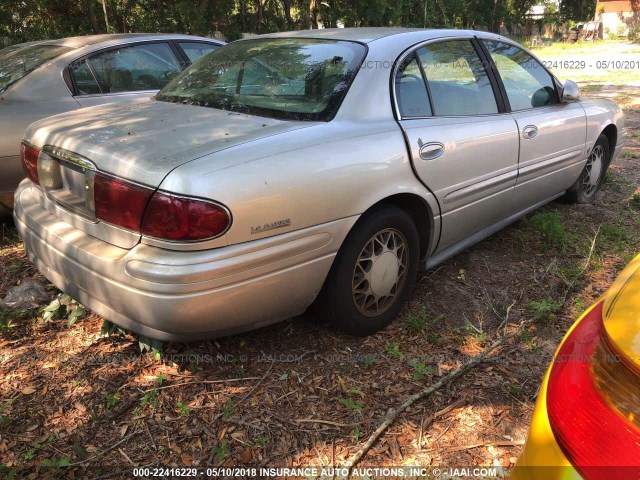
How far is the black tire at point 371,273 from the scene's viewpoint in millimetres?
2527

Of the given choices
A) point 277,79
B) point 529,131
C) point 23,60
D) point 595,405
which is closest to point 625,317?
point 595,405

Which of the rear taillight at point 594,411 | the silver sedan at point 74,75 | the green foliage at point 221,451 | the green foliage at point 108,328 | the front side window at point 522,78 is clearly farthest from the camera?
the silver sedan at point 74,75

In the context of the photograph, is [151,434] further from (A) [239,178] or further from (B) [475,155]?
(B) [475,155]

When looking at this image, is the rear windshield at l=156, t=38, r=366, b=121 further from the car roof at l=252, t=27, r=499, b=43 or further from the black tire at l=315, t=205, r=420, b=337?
the black tire at l=315, t=205, r=420, b=337

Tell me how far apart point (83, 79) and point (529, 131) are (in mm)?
3435

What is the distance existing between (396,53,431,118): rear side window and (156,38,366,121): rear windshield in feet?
0.86

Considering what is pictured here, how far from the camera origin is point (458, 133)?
2969mm

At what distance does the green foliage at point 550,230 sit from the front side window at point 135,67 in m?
3.44

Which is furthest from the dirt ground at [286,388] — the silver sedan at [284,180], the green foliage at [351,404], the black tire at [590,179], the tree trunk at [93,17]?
the tree trunk at [93,17]

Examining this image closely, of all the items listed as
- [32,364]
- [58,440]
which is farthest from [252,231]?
[32,364]

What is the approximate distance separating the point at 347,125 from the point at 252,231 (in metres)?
0.78

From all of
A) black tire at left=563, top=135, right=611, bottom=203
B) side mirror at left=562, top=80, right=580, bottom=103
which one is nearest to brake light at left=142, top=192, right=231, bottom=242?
side mirror at left=562, top=80, right=580, bottom=103

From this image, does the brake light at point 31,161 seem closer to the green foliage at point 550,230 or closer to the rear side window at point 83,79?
the rear side window at point 83,79

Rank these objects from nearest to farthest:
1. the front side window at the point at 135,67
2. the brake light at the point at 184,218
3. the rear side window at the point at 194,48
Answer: the brake light at the point at 184,218, the front side window at the point at 135,67, the rear side window at the point at 194,48
